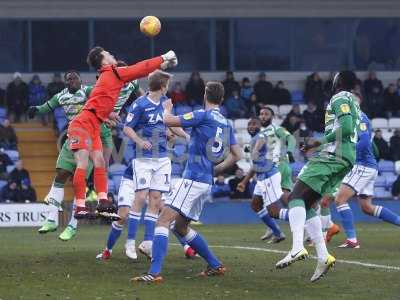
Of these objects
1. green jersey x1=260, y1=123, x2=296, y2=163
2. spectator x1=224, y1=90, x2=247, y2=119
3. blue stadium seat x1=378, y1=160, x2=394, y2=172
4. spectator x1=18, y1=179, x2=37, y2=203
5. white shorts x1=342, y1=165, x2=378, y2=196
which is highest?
spectator x1=224, y1=90, x2=247, y2=119

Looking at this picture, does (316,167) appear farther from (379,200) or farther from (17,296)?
(379,200)

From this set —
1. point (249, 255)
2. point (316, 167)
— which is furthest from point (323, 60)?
point (316, 167)

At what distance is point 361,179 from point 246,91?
1363 cm

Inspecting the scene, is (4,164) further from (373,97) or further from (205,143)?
(205,143)

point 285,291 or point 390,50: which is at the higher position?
point 390,50

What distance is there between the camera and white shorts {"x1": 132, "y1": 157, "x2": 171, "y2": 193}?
51.0 feet

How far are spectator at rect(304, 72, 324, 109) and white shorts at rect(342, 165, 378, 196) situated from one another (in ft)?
42.9

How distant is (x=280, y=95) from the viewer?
104ft

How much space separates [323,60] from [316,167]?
20.8m

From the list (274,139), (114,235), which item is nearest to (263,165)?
(274,139)

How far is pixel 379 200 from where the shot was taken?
27.0 metres

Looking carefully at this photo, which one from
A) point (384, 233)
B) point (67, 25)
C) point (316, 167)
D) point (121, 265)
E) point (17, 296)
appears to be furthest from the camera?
point (67, 25)

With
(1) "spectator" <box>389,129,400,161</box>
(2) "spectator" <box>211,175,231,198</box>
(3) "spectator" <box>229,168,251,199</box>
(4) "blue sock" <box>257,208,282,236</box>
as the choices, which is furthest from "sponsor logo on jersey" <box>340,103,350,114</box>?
(1) "spectator" <box>389,129,400,161</box>

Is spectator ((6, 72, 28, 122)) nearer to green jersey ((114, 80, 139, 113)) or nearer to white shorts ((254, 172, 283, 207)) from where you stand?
white shorts ((254, 172, 283, 207))
